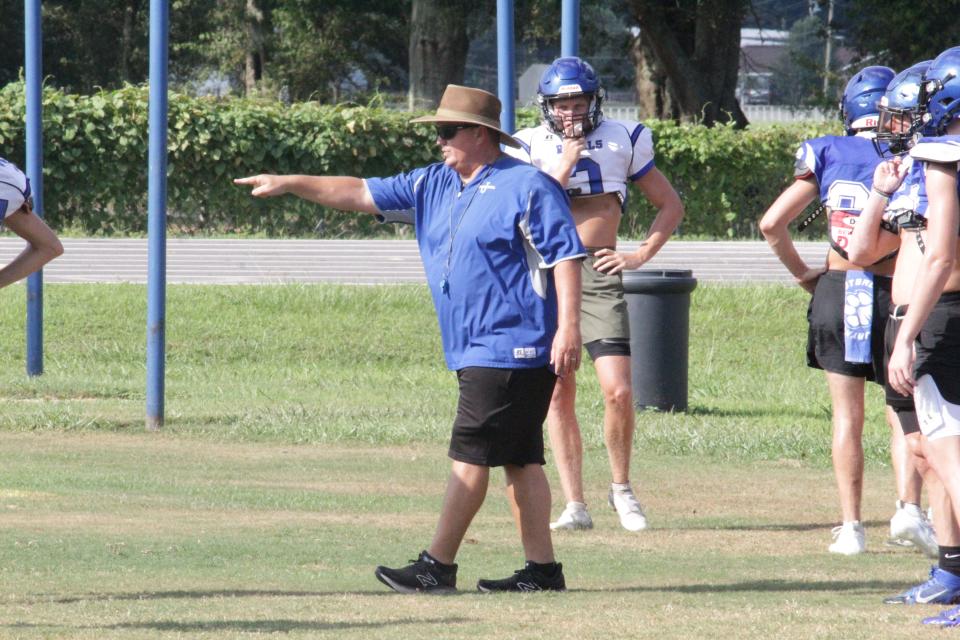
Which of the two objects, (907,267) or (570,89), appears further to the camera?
(570,89)

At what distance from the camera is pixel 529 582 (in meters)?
6.03

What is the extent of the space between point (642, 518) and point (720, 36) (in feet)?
81.9

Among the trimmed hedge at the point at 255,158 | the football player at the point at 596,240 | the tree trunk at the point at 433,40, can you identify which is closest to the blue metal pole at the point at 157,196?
the football player at the point at 596,240

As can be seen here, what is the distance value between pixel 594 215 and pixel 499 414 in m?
2.11

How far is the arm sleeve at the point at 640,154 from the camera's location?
784cm

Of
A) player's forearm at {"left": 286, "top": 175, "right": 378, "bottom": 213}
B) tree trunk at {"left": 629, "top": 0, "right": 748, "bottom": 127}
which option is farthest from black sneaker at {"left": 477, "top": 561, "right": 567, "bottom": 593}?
tree trunk at {"left": 629, "top": 0, "right": 748, "bottom": 127}

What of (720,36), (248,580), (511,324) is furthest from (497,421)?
(720,36)

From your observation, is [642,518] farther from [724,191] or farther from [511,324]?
[724,191]

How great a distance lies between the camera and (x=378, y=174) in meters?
23.4


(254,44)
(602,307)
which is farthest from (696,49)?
(602,307)

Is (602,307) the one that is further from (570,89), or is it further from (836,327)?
(836,327)

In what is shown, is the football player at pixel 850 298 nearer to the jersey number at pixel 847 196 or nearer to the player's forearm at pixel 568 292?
the jersey number at pixel 847 196

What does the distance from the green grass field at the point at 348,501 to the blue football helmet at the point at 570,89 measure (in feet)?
6.37

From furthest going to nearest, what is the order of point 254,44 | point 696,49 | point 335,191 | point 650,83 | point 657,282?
point 254,44
point 650,83
point 696,49
point 657,282
point 335,191
